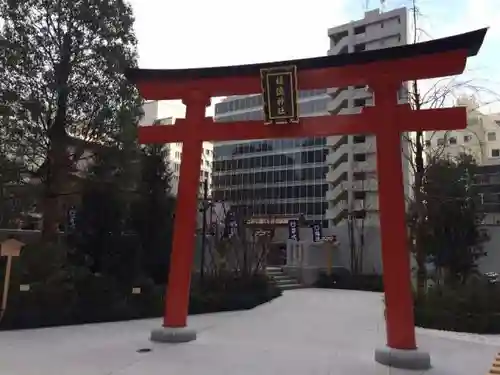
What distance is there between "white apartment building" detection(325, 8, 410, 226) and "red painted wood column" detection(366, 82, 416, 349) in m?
27.3

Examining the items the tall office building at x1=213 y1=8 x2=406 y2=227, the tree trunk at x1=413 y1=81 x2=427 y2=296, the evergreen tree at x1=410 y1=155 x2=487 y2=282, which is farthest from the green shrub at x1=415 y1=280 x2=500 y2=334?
the tall office building at x1=213 y1=8 x2=406 y2=227

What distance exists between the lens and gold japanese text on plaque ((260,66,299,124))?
23.3 ft

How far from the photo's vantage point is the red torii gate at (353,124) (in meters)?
6.45

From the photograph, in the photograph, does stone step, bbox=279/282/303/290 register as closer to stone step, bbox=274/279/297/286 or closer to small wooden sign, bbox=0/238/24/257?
stone step, bbox=274/279/297/286

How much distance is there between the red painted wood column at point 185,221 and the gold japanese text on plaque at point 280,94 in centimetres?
125

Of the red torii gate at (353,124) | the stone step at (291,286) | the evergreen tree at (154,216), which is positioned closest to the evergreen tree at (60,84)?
the evergreen tree at (154,216)

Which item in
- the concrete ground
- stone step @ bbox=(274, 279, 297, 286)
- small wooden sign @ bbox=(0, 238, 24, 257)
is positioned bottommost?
the concrete ground

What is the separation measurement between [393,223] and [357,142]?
31788 millimetres

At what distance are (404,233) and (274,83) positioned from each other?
2955 mm

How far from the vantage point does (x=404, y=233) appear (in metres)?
6.51

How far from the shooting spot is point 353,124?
708 cm

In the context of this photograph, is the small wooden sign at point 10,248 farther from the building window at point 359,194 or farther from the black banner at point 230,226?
the building window at point 359,194

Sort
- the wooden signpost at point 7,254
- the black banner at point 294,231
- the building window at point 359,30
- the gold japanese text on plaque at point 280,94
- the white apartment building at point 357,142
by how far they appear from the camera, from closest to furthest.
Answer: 1. the gold japanese text on plaque at point 280,94
2. the wooden signpost at point 7,254
3. the black banner at point 294,231
4. the white apartment building at point 357,142
5. the building window at point 359,30

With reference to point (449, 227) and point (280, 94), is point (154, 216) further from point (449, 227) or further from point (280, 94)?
point (449, 227)
